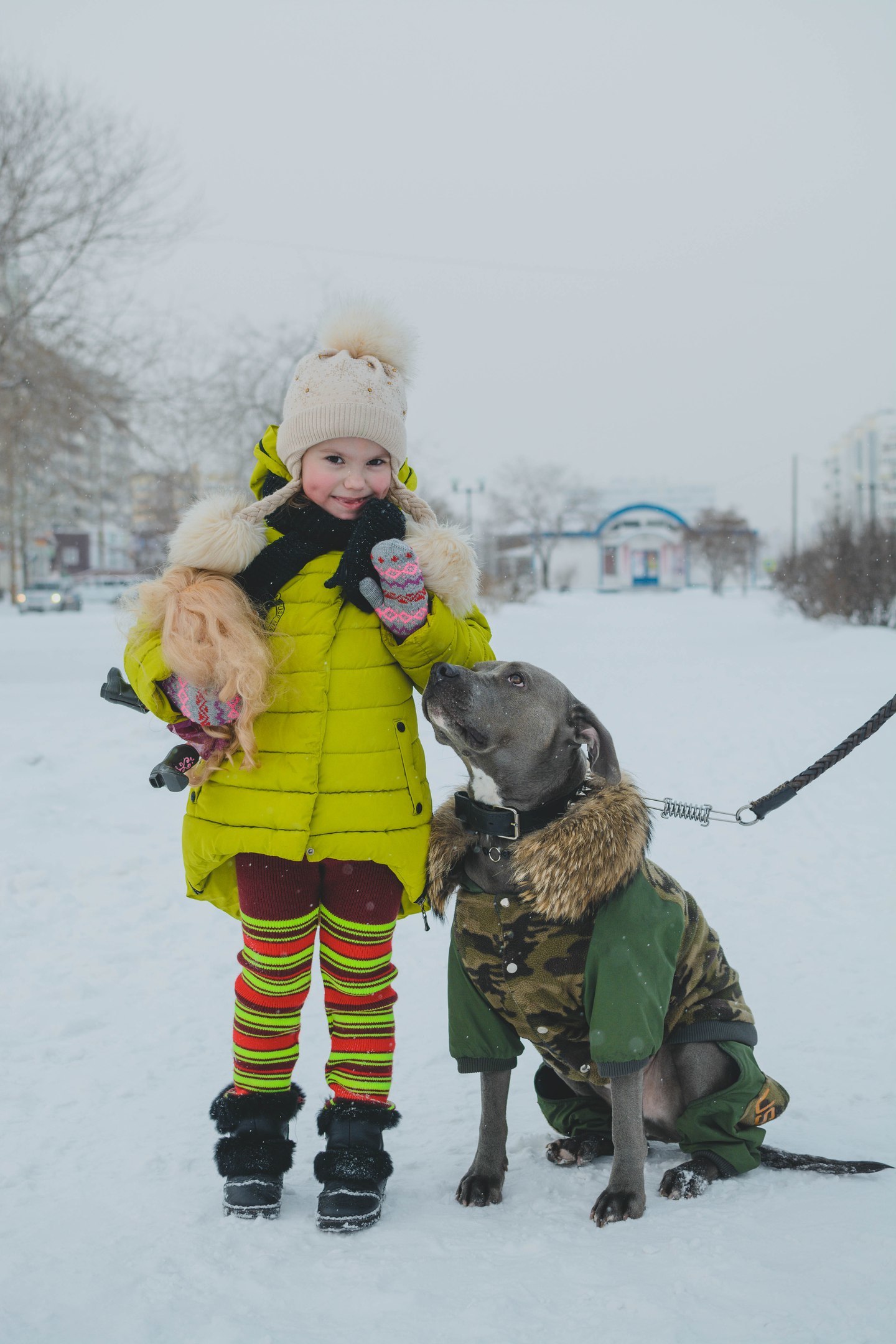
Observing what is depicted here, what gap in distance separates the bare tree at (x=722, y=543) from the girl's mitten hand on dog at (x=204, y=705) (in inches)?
2088

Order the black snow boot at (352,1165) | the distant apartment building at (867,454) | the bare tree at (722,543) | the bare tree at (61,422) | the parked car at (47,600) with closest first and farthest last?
the black snow boot at (352,1165)
the bare tree at (61,422)
the parked car at (47,600)
the bare tree at (722,543)
the distant apartment building at (867,454)

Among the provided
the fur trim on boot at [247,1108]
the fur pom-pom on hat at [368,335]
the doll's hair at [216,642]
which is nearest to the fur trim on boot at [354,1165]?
the fur trim on boot at [247,1108]

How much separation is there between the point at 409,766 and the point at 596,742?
48 cm

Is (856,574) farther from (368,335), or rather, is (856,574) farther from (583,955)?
(583,955)

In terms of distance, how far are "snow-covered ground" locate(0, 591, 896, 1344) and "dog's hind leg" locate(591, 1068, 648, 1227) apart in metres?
0.06

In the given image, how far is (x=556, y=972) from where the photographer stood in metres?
2.32

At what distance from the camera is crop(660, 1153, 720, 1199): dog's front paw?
7.83ft

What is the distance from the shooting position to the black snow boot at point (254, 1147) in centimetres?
225

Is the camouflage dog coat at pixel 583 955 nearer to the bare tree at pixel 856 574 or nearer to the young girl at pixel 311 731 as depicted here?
the young girl at pixel 311 731

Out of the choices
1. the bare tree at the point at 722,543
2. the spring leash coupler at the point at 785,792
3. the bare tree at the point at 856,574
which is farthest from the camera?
the bare tree at the point at 722,543

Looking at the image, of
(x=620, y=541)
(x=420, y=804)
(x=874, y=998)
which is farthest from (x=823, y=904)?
(x=620, y=541)

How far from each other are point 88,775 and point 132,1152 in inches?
175

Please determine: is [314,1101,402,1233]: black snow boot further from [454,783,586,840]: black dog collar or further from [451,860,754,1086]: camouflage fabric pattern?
[454,783,586,840]: black dog collar

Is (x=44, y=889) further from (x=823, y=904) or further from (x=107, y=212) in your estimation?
(x=107, y=212)
